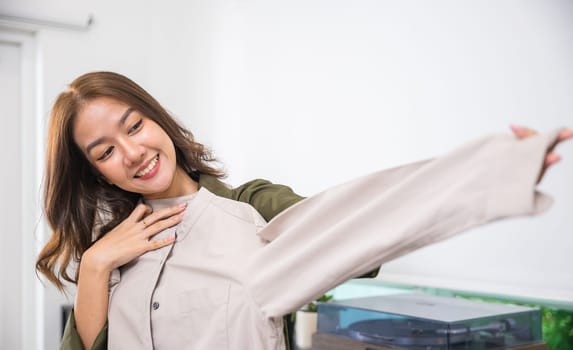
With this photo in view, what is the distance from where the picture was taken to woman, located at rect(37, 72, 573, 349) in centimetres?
72

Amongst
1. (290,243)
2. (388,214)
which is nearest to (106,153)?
(290,243)

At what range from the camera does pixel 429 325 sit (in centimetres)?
154

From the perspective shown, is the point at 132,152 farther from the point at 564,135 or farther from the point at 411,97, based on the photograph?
the point at 411,97

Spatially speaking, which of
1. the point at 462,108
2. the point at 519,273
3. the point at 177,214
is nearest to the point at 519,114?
the point at 462,108

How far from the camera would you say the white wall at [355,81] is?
5.41ft

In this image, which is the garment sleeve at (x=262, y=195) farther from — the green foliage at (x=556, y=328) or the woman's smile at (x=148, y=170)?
the green foliage at (x=556, y=328)

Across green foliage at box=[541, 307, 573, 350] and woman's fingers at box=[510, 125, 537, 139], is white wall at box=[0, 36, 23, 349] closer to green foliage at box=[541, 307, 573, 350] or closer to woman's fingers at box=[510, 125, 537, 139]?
green foliage at box=[541, 307, 573, 350]

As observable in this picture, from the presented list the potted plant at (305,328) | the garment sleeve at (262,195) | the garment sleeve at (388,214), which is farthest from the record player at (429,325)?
the garment sleeve at (388,214)

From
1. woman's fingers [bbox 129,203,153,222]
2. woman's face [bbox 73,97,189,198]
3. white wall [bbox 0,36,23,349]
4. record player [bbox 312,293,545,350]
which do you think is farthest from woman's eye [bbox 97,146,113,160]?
white wall [bbox 0,36,23,349]

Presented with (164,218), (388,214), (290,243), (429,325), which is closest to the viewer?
(388,214)

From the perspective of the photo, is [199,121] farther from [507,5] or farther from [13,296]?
[507,5]

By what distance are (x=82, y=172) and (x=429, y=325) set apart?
936 millimetres

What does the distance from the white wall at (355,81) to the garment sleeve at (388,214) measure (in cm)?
98

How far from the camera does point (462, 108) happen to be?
1838 millimetres
